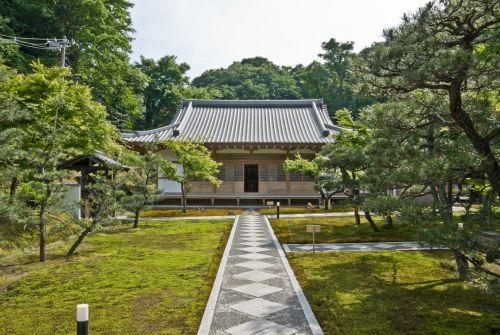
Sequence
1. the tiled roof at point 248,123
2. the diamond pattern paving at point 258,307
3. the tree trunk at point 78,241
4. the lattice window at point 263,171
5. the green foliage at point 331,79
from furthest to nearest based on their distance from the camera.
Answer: the green foliage at point 331,79
the lattice window at point 263,171
the tiled roof at point 248,123
the tree trunk at point 78,241
the diamond pattern paving at point 258,307

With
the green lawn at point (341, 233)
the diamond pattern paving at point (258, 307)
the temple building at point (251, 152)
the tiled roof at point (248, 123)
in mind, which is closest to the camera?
the diamond pattern paving at point (258, 307)

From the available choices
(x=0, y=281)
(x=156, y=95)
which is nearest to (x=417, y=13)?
(x=0, y=281)

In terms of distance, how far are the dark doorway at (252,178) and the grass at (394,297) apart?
54.5 feet

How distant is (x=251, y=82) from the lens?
5397cm

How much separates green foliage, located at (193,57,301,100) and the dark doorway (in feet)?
92.1

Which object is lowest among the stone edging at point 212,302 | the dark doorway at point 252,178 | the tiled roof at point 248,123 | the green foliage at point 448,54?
the stone edging at point 212,302

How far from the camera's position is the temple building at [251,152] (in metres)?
21.4

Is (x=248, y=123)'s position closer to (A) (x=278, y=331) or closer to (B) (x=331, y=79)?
(A) (x=278, y=331)

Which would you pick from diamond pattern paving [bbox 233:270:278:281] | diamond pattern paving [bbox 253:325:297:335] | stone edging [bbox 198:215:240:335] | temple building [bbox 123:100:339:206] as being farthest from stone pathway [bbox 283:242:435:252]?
temple building [bbox 123:100:339:206]

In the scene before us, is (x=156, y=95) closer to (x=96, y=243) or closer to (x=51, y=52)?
(x=51, y=52)

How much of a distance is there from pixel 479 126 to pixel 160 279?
17.5ft

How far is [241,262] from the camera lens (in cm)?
709

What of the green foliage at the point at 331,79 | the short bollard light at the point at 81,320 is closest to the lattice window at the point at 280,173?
the short bollard light at the point at 81,320

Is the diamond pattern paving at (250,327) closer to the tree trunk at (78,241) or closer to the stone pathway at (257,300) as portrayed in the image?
the stone pathway at (257,300)
